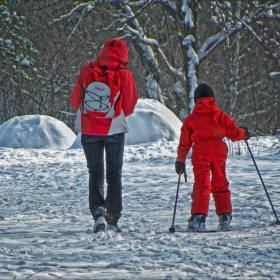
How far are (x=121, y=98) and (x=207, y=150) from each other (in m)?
0.97

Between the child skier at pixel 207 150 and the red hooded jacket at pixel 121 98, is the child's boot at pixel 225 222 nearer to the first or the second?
the child skier at pixel 207 150

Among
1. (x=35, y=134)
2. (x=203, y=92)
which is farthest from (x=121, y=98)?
(x=35, y=134)

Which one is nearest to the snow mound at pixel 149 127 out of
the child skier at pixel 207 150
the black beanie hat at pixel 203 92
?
the black beanie hat at pixel 203 92

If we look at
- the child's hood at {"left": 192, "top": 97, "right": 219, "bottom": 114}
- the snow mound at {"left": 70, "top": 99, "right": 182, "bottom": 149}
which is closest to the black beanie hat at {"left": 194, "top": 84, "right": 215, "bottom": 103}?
the child's hood at {"left": 192, "top": 97, "right": 219, "bottom": 114}

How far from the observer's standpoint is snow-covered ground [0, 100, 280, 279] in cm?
346

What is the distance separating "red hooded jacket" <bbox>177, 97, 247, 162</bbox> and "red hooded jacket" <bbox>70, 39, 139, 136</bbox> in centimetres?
66

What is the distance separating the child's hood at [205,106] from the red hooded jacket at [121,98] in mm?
699

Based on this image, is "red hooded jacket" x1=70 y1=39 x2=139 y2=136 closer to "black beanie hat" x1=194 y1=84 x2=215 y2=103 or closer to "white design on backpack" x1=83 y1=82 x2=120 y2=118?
"white design on backpack" x1=83 y1=82 x2=120 y2=118

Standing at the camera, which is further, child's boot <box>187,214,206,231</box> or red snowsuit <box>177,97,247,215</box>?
red snowsuit <box>177,97,247,215</box>

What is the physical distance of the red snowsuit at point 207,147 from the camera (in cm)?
529

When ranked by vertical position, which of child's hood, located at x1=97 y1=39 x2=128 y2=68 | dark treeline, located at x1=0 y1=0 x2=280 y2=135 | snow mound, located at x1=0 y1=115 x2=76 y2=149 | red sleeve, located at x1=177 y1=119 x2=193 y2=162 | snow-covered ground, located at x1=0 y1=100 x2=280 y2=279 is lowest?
snow-covered ground, located at x1=0 y1=100 x2=280 y2=279

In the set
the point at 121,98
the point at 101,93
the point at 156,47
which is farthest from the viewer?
the point at 156,47

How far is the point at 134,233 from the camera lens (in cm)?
490

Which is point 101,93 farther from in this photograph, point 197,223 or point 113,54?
point 197,223
